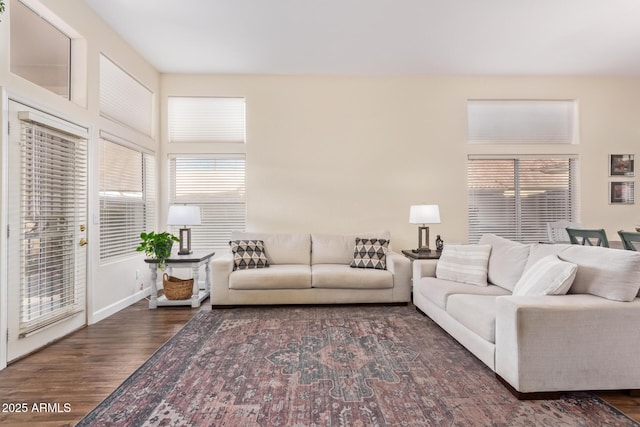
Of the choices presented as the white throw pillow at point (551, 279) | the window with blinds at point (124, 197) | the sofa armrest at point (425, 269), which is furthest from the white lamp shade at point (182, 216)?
the white throw pillow at point (551, 279)

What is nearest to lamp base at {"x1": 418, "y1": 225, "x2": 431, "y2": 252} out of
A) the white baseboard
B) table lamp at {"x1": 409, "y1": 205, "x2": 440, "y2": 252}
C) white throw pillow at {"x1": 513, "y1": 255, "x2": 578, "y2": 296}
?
table lamp at {"x1": 409, "y1": 205, "x2": 440, "y2": 252}

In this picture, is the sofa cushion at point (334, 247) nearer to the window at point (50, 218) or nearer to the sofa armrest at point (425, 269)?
the sofa armrest at point (425, 269)

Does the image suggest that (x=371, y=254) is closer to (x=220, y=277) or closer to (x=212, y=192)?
(x=220, y=277)

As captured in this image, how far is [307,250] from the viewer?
4.68m

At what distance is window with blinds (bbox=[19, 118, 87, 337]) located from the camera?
272cm

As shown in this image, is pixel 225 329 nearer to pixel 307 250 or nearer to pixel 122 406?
pixel 122 406

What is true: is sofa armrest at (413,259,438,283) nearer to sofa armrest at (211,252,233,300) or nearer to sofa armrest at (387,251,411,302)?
sofa armrest at (387,251,411,302)

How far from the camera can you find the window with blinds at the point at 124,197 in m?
3.82

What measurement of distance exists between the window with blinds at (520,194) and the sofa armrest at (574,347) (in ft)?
10.6

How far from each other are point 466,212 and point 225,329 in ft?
12.5

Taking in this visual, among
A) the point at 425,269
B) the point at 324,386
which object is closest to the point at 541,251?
the point at 425,269

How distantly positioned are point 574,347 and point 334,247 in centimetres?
294

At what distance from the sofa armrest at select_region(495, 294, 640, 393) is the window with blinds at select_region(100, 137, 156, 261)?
156 inches

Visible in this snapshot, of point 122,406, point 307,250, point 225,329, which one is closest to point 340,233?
point 307,250
